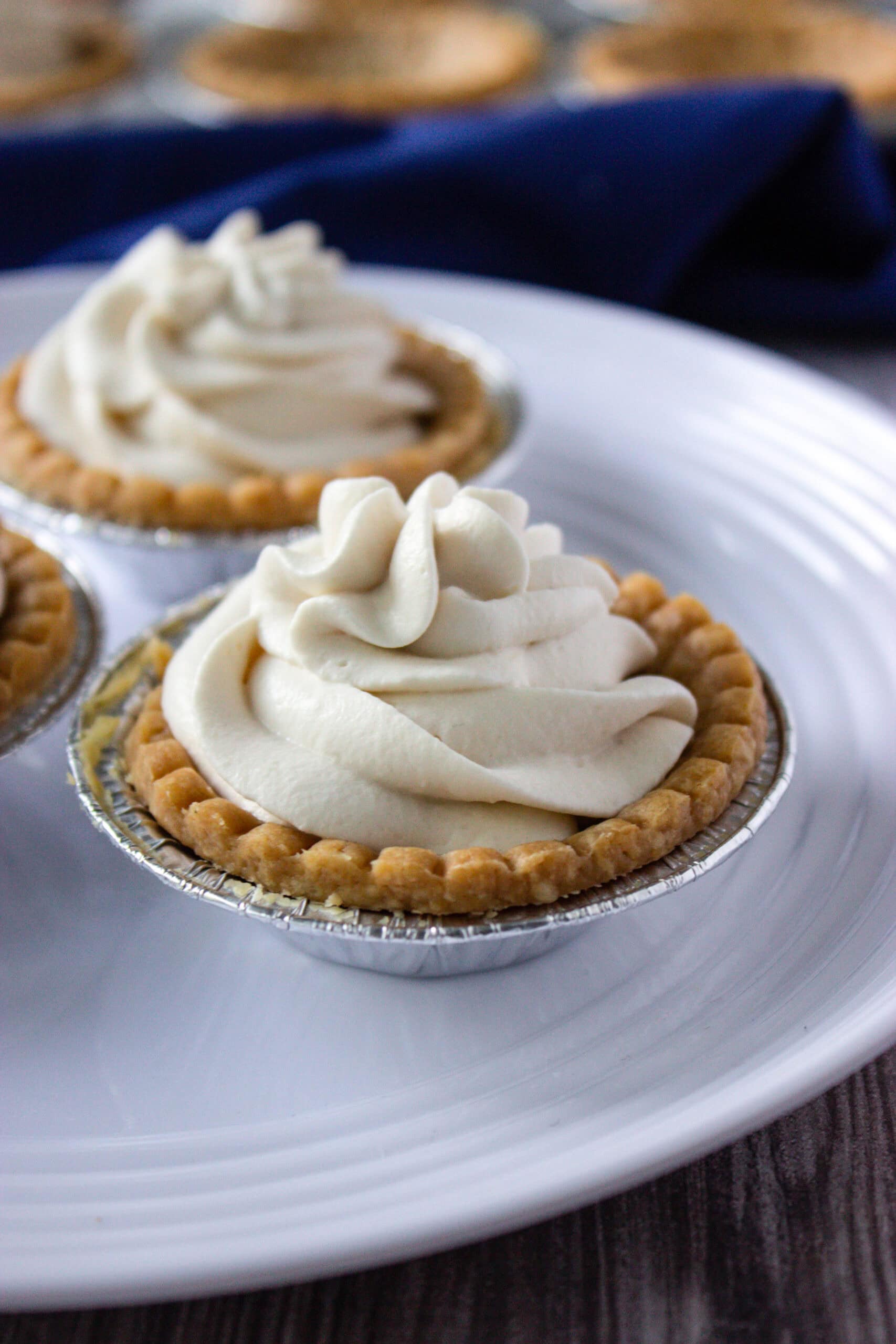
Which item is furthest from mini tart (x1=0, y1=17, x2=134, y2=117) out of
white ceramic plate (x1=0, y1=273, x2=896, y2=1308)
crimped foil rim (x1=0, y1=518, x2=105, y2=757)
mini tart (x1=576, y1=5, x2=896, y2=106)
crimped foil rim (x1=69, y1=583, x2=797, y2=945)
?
crimped foil rim (x1=69, y1=583, x2=797, y2=945)

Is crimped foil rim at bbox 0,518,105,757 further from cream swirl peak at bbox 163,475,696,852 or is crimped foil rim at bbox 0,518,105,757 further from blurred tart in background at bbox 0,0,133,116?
blurred tart in background at bbox 0,0,133,116

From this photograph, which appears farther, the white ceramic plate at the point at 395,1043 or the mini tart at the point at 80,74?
the mini tart at the point at 80,74

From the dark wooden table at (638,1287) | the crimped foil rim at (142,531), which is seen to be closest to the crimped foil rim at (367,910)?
the dark wooden table at (638,1287)

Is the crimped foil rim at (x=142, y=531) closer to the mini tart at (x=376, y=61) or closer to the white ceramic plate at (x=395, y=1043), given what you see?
the white ceramic plate at (x=395, y=1043)

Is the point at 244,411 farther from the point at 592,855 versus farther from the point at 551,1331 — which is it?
the point at 551,1331

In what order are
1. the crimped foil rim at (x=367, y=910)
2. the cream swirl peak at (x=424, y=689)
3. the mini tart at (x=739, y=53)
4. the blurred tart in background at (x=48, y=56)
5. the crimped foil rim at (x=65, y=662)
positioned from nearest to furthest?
Answer: the crimped foil rim at (x=367, y=910), the cream swirl peak at (x=424, y=689), the crimped foil rim at (x=65, y=662), the mini tart at (x=739, y=53), the blurred tart in background at (x=48, y=56)

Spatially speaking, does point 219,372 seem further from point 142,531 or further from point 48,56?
point 48,56
